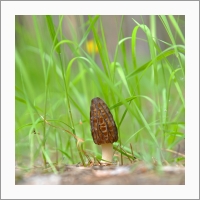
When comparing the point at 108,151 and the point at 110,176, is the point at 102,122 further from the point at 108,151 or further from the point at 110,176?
the point at 110,176

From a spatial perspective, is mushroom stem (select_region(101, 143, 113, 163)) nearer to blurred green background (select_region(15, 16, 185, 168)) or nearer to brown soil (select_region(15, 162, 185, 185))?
blurred green background (select_region(15, 16, 185, 168))

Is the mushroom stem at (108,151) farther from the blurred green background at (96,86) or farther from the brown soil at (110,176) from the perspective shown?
the brown soil at (110,176)

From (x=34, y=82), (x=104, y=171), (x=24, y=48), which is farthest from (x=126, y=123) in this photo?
(x=104, y=171)

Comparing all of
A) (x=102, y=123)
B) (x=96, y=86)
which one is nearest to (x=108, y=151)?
(x=102, y=123)

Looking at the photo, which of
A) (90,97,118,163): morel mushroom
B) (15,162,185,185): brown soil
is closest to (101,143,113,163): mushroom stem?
(90,97,118,163): morel mushroom

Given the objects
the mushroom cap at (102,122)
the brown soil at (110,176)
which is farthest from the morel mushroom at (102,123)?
the brown soil at (110,176)
